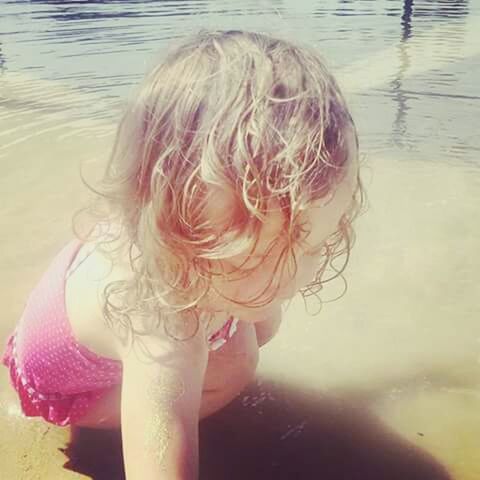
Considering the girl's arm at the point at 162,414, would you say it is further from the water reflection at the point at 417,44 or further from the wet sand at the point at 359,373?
the water reflection at the point at 417,44

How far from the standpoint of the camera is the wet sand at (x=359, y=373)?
1.76m

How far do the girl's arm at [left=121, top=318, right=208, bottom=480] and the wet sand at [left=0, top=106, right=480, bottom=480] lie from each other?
0.41 metres

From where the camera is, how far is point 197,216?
1205 mm

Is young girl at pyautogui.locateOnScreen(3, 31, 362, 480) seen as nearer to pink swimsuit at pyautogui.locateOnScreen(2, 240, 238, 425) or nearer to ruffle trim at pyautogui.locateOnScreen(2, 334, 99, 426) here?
pink swimsuit at pyautogui.locateOnScreen(2, 240, 238, 425)

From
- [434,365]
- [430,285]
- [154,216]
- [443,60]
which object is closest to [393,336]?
[434,365]

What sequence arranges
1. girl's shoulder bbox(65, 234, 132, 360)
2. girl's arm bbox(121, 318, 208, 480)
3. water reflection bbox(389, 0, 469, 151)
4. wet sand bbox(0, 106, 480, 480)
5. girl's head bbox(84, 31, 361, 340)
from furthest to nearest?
water reflection bbox(389, 0, 469, 151), wet sand bbox(0, 106, 480, 480), girl's shoulder bbox(65, 234, 132, 360), girl's arm bbox(121, 318, 208, 480), girl's head bbox(84, 31, 361, 340)

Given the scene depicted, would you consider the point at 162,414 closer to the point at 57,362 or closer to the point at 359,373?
the point at 57,362

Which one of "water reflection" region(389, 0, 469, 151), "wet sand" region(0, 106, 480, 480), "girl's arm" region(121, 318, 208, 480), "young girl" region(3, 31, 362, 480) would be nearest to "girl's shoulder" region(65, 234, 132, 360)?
"young girl" region(3, 31, 362, 480)

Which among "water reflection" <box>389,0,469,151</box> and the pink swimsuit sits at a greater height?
the pink swimsuit

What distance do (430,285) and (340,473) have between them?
2.87 ft

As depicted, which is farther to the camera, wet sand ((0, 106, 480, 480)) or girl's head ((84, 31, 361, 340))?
wet sand ((0, 106, 480, 480))

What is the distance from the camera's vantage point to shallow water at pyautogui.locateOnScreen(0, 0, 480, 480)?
1.80 metres

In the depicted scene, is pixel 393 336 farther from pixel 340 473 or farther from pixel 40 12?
pixel 40 12

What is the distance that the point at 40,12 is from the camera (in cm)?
745
